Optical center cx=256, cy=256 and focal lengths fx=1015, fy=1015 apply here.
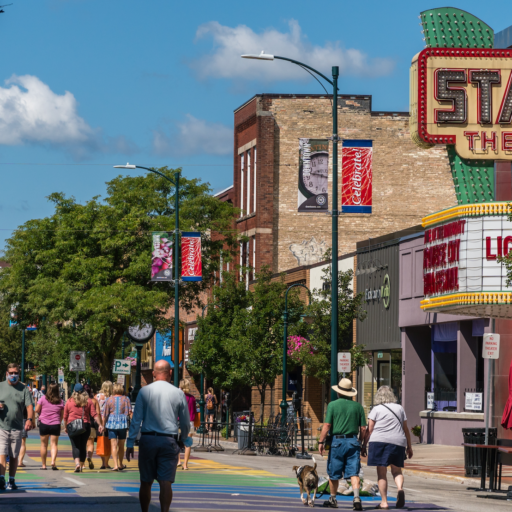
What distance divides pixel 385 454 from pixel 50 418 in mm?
9066

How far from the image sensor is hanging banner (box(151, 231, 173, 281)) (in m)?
35.7

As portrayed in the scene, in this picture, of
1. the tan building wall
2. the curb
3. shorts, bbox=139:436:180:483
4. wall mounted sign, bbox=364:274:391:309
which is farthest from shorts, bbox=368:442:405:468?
the tan building wall

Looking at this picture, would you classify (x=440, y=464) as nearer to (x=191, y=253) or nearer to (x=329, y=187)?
(x=191, y=253)

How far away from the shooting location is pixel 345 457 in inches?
568

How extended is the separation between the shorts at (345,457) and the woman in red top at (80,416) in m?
7.17

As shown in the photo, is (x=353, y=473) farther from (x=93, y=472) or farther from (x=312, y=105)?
(x=312, y=105)

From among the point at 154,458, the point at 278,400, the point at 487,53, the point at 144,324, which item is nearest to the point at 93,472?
the point at 154,458

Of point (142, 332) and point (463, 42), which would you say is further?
point (142, 332)

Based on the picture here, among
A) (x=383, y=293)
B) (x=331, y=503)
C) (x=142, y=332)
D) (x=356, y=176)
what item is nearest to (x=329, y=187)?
(x=142, y=332)

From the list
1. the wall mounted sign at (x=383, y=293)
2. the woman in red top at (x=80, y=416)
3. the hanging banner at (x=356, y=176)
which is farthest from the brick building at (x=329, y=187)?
the woman in red top at (x=80, y=416)

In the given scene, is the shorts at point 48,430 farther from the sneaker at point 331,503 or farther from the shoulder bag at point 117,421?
the sneaker at point 331,503

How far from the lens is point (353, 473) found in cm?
1430

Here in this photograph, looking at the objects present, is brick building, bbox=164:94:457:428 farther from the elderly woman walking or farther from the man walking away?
the man walking away

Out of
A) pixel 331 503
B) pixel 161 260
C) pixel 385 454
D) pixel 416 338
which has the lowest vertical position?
pixel 331 503
